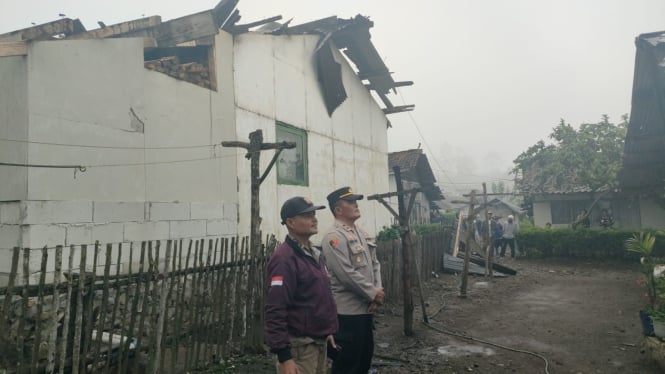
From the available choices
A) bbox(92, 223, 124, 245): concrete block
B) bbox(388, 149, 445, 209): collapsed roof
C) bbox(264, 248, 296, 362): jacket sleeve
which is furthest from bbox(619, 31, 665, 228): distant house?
bbox(388, 149, 445, 209): collapsed roof

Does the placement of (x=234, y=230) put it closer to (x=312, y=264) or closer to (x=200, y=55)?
(x=200, y=55)

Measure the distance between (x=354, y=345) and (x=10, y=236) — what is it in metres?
3.98

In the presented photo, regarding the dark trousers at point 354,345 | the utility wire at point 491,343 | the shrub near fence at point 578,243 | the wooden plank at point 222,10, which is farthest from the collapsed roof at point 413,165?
the dark trousers at point 354,345

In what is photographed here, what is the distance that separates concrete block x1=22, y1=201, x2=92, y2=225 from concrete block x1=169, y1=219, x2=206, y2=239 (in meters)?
1.32

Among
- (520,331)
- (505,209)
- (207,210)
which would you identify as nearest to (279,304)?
(207,210)

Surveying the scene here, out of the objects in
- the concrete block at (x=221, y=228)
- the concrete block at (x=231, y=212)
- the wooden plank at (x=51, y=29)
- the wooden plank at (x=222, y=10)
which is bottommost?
the concrete block at (x=221, y=228)

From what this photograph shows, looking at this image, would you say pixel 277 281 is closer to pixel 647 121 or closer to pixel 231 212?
pixel 231 212

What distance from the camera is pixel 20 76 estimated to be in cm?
490

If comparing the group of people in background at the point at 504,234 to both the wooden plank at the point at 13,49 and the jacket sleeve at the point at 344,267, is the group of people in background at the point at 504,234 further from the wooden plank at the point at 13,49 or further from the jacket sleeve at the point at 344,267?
the wooden plank at the point at 13,49

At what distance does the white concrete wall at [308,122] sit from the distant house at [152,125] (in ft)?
0.13

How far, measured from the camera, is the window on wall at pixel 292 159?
30.1ft

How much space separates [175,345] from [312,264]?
2.48 metres

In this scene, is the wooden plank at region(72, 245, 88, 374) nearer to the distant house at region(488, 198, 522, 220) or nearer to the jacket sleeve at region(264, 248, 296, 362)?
the jacket sleeve at region(264, 248, 296, 362)

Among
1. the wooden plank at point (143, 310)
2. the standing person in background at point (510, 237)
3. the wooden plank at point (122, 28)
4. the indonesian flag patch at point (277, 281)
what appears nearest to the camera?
the indonesian flag patch at point (277, 281)
